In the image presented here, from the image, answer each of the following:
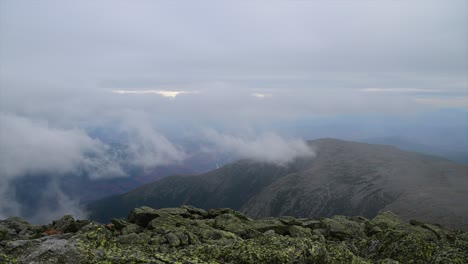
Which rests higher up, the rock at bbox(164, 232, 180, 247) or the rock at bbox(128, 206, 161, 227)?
the rock at bbox(164, 232, 180, 247)

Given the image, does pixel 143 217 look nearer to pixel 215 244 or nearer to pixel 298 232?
pixel 215 244

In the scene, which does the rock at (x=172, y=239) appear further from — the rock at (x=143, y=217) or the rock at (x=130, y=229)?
the rock at (x=143, y=217)

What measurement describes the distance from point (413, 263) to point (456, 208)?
221 metres

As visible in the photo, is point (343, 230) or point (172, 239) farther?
point (343, 230)

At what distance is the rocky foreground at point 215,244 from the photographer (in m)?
16.2

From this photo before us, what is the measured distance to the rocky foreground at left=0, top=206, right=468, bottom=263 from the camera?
1619 centimetres

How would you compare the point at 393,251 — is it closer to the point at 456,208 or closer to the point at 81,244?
the point at 81,244

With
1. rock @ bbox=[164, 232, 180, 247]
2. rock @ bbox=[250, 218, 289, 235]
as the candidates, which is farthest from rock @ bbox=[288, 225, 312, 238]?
rock @ bbox=[164, 232, 180, 247]

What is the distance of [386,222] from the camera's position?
39844 millimetres

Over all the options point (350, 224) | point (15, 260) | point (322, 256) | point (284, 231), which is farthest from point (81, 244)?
point (350, 224)

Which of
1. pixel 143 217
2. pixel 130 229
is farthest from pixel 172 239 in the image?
pixel 143 217

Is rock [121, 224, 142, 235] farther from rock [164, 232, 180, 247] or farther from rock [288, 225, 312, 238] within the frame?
rock [288, 225, 312, 238]

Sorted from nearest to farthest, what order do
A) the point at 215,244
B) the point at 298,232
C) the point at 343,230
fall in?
the point at 215,244
the point at 298,232
the point at 343,230

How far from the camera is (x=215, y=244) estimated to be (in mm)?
24250
